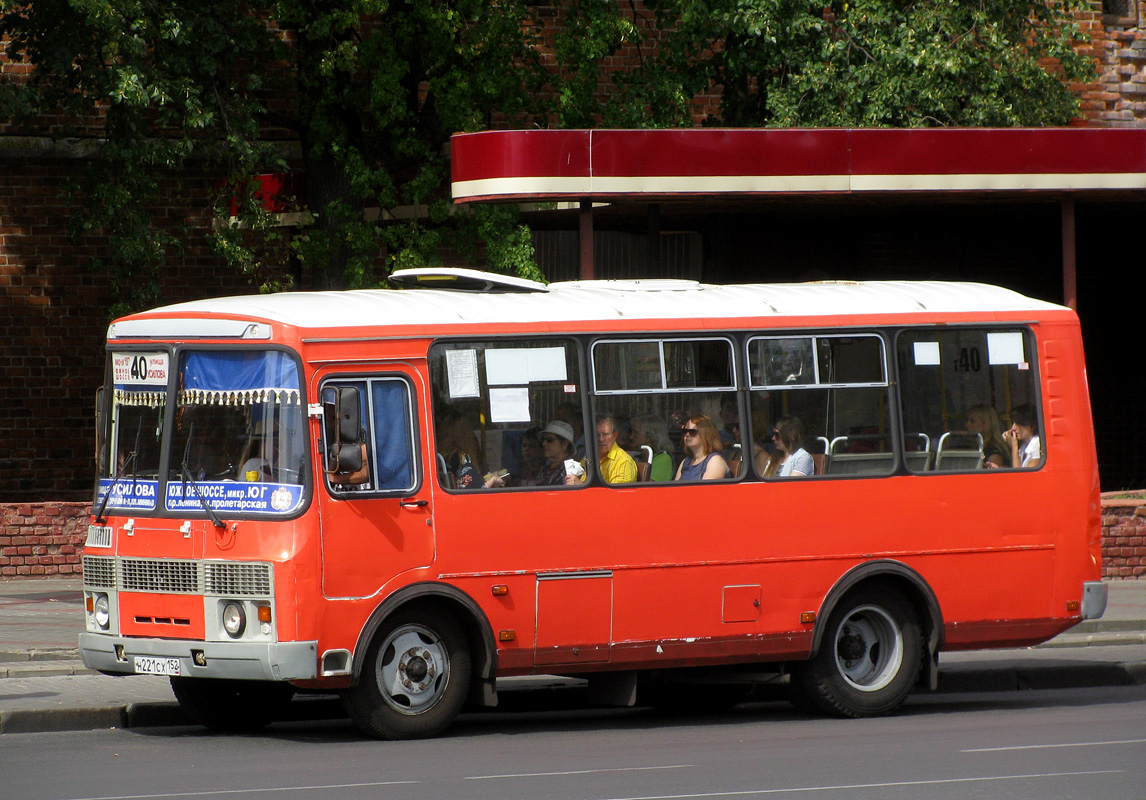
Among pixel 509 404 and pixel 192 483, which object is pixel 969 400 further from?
pixel 192 483

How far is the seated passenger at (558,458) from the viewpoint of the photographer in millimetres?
10445

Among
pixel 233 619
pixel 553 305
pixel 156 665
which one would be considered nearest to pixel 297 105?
pixel 553 305

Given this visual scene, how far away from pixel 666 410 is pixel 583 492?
31.2 inches

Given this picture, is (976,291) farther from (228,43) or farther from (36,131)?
(36,131)

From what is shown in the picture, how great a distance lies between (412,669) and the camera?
10055 millimetres

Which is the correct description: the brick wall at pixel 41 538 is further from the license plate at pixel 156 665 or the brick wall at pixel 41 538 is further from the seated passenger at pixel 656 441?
the seated passenger at pixel 656 441

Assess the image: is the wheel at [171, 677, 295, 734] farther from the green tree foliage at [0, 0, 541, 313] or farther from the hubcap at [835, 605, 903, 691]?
the green tree foliage at [0, 0, 541, 313]

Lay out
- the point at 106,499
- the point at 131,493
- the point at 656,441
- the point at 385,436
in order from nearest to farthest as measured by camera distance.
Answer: the point at 385,436 → the point at 131,493 → the point at 106,499 → the point at 656,441

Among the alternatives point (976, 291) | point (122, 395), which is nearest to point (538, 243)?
point (976, 291)

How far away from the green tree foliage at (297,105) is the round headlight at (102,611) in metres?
7.85

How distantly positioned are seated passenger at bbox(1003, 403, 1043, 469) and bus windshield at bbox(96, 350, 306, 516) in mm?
4949

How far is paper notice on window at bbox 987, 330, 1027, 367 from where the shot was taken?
38.8ft

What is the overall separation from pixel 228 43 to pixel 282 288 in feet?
13.2

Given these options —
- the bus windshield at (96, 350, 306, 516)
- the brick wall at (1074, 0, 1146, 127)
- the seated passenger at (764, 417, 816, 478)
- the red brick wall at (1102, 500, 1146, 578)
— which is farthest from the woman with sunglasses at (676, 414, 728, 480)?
the brick wall at (1074, 0, 1146, 127)
